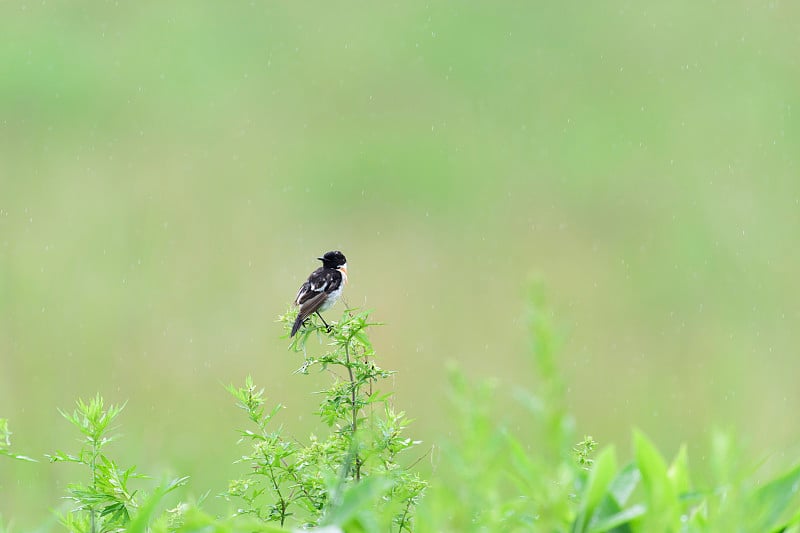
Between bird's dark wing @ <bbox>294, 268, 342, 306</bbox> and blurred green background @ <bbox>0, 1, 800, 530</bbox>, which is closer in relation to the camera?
bird's dark wing @ <bbox>294, 268, 342, 306</bbox>

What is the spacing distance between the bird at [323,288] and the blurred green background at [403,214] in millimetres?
→ 2483

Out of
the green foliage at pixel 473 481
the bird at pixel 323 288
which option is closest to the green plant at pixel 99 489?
the green foliage at pixel 473 481

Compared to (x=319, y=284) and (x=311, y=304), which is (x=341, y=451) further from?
(x=319, y=284)

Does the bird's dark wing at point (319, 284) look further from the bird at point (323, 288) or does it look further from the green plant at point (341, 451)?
the green plant at point (341, 451)

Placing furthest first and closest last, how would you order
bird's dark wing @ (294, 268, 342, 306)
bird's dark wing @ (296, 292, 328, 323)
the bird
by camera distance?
bird's dark wing @ (294, 268, 342, 306) → the bird → bird's dark wing @ (296, 292, 328, 323)

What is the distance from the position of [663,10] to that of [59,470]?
14.6m

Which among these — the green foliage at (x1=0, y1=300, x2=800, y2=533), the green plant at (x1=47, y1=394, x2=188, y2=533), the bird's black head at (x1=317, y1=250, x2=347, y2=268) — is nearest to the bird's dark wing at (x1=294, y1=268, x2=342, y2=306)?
the bird's black head at (x1=317, y1=250, x2=347, y2=268)

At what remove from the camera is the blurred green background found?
412 inches

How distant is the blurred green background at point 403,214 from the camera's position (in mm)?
10453

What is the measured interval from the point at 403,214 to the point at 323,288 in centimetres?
903

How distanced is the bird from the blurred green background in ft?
8.15

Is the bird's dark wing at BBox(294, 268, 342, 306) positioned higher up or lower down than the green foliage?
higher up

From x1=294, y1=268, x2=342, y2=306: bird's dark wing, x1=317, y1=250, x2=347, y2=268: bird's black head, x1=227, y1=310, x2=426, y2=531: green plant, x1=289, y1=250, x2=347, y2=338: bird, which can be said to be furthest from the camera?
x1=317, y1=250, x2=347, y2=268: bird's black head

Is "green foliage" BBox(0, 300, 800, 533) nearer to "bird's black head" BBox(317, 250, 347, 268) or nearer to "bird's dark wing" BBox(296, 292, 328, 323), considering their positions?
"bird's dark wing" BBox(296, 292, 328, 323)
